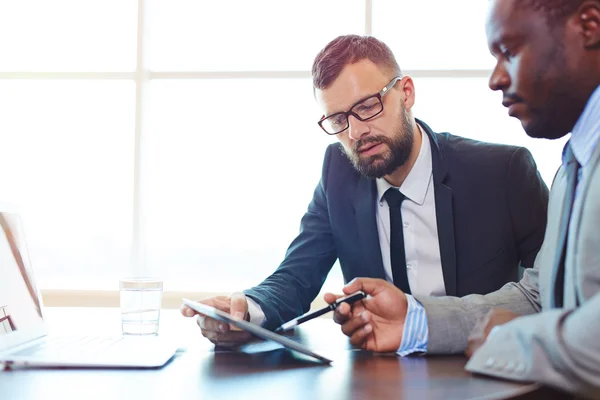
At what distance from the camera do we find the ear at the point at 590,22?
3.21 ft

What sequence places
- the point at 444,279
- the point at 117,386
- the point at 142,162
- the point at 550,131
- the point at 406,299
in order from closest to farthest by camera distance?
the point at 117,386 < the point at 550,131 < the point at 406,299 < the point at 444,279 < the point at 142,162

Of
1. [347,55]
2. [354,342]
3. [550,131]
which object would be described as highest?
[347,55]

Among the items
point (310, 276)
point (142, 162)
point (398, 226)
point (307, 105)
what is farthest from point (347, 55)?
point (142, 162)

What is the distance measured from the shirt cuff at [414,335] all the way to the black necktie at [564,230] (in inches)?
9.9

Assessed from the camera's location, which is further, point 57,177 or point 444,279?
point 57,177

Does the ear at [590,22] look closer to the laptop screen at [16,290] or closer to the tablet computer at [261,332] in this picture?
the tablet computer at [261,332]

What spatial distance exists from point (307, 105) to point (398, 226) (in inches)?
84.0

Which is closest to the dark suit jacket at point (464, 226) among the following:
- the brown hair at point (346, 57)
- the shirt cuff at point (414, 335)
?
the brown hair at point (346, 57)

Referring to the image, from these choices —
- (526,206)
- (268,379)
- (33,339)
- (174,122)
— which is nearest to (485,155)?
(526,206)

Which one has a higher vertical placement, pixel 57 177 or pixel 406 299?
pixel 57 177

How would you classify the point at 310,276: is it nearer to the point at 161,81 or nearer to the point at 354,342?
the point at 354,342

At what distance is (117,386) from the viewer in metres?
0.85

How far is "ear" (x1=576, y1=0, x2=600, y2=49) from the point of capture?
3.21 ft

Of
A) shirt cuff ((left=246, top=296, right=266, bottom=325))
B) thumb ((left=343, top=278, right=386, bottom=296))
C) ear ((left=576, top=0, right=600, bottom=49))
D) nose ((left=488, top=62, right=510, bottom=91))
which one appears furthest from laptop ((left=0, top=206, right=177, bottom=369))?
ear ((left=576, top=0, right=600, bottom=49))
